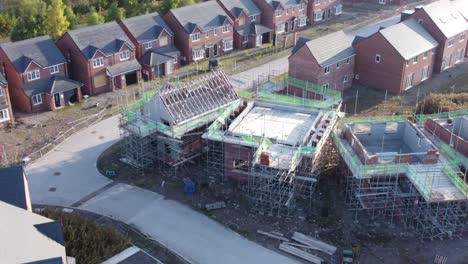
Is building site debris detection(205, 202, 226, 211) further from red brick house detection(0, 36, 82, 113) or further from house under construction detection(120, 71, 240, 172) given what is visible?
red brick house detection(0, 36, 82, 113)

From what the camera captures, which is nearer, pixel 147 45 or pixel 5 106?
pixel 5 106

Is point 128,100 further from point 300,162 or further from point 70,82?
point 300,162

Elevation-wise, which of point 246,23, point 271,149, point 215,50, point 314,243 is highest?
point 246,23

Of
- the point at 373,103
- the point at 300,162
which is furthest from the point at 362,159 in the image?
the point at 373,103

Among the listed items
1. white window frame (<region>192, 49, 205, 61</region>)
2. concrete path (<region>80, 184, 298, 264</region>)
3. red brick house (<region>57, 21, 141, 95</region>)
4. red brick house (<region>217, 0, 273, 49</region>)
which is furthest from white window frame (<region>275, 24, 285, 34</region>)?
concrete path (<region>80, 184, 298, 264</region>)

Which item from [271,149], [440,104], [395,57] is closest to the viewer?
[271,149]

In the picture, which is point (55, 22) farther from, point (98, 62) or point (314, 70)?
point (314, 70)

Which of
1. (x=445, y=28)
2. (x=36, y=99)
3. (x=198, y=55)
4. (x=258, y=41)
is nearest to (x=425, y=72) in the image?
(x=445, y=28)
